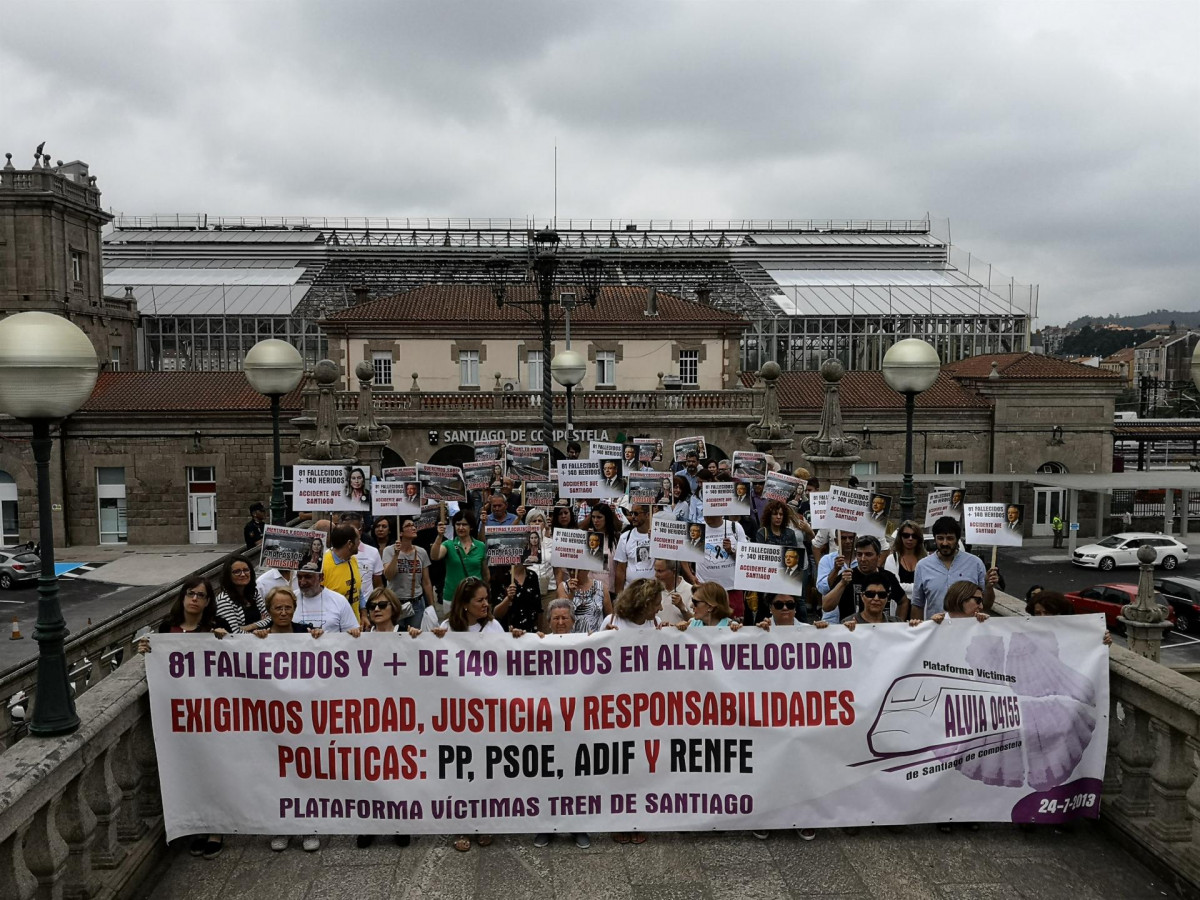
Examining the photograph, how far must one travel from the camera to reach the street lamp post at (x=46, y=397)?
15.5 ft

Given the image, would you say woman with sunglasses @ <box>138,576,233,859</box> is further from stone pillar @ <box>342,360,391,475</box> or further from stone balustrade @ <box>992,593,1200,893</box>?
stone pillar @ <box>342,360,391,475</box>

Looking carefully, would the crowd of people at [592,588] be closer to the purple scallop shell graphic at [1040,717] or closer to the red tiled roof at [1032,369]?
the purple scallop shell graphic at [1040,717]

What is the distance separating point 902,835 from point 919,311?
44195 millimetres

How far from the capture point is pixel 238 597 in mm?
6281

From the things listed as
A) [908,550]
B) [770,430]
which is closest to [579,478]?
Answer: [908,550]

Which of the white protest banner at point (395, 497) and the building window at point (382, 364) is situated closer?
the white protest banner at point (395, 497)

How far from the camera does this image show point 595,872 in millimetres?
5117

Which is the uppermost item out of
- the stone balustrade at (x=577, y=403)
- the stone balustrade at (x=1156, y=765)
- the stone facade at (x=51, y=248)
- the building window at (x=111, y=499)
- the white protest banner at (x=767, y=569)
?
the stone facade at (x=51, y=248)

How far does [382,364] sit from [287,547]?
2933 centimetres

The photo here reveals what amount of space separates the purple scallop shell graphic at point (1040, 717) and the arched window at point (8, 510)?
1457 inches

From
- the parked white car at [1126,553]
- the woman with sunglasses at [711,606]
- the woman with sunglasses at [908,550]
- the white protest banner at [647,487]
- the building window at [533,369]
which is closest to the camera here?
the woman with sunglasses at [711,606]

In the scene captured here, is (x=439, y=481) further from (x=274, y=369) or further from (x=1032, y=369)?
(x=1032, y=369)

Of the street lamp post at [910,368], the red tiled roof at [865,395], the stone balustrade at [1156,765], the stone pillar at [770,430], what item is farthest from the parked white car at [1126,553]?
the stone balustrade at [1156,765]

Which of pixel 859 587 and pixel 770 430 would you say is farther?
pixel 770 430
